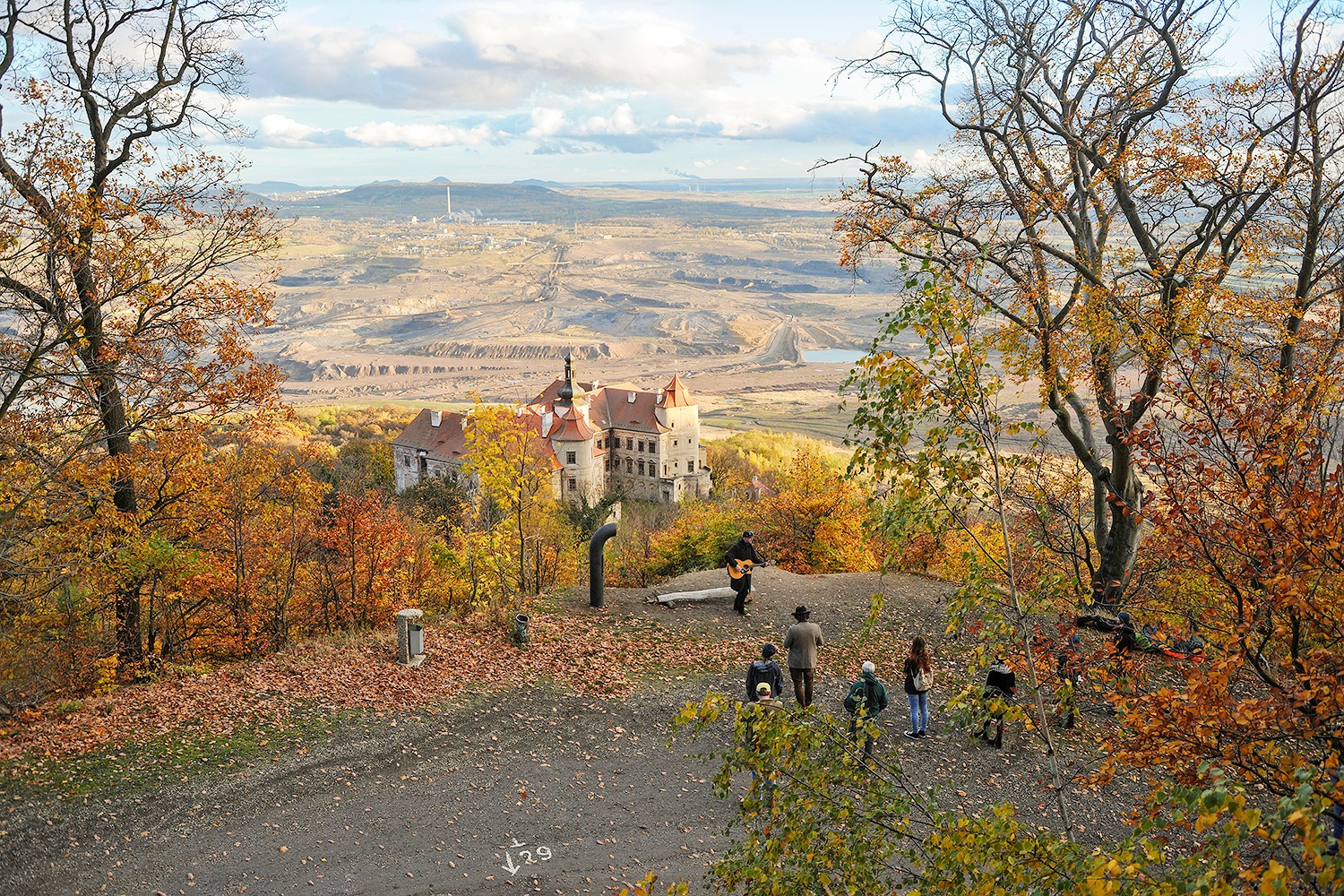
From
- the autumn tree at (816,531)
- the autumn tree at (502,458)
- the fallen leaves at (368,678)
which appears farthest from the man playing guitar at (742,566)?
the autumn tree at (816,531)

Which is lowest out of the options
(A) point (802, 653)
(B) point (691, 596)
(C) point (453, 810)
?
(C) point (453, 810)

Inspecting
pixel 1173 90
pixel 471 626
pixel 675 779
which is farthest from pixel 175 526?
pixel 1173 90

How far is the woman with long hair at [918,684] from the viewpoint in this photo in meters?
14.0

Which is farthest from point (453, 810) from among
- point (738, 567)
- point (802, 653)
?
point (738, 567)

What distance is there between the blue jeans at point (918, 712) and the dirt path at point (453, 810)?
0.95 ft

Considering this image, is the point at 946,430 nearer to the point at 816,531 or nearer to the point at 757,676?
the point at 757,676

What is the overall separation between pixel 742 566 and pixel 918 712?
5.75 metres

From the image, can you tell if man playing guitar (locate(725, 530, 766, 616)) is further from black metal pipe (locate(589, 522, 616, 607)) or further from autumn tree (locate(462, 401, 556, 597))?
autumn tree (locate(462, 401, 556, 597))

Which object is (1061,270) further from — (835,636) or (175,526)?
(175,526)

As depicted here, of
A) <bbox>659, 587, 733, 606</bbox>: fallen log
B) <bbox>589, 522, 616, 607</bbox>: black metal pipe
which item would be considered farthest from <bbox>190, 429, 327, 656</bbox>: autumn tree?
<bbox>659, 587, 733, 606</bbox>: fallen log

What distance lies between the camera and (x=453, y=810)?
12.4m

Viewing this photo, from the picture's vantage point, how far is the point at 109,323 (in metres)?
17.0

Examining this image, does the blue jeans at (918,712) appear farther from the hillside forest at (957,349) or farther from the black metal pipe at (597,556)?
the black metal pipe at (597,556)

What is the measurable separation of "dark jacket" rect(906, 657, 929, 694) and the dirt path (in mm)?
937
